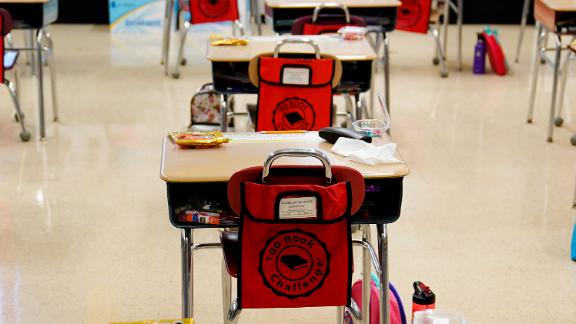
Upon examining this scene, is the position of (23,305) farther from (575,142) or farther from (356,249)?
(575,142)

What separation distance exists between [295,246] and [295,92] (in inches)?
68.5

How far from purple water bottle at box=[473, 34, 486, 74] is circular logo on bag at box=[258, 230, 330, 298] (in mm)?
5238

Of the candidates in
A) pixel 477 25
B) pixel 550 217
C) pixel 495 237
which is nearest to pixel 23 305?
pixel 495 237

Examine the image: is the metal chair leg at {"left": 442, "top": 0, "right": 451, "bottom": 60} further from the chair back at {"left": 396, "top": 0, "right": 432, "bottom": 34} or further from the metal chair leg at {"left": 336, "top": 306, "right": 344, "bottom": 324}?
the metal chair leg at {"left": 336, "top": 306, "right": 344, "bottom": 324}

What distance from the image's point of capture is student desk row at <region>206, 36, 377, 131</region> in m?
4.62

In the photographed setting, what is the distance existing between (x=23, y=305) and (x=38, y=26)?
101 inches

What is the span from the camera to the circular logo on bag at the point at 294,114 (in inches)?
169

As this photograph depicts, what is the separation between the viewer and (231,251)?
292 cm

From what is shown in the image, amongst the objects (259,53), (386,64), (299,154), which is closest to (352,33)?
(259,53)

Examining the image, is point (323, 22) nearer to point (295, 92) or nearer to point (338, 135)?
point (295, 92)

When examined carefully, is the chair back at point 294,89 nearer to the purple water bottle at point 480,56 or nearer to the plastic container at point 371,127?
the plastic container at point 371,127

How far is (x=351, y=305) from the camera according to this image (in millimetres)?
2754

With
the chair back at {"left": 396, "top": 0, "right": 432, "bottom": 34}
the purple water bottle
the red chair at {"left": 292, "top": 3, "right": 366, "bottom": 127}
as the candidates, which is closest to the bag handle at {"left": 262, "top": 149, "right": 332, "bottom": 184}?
the red chair at {"left": 292, "top": 3, "right": 366, "bottom": 127}

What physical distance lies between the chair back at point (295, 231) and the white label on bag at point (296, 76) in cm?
163
